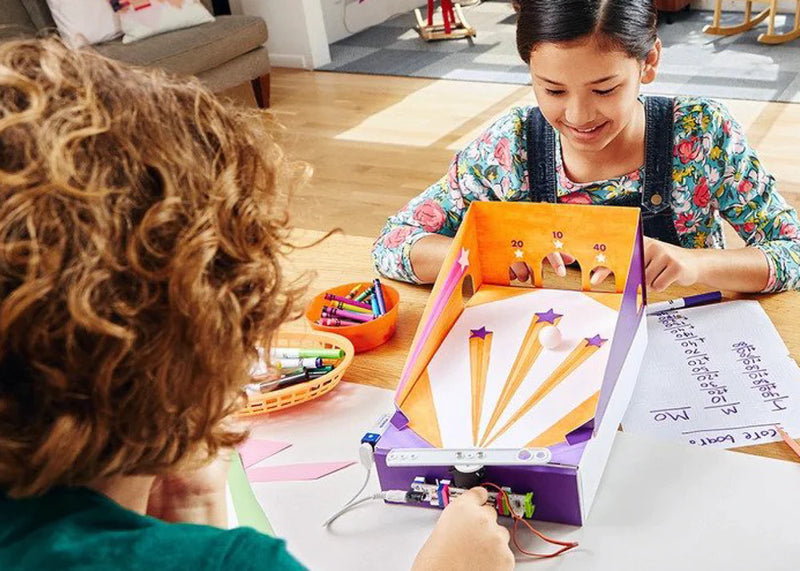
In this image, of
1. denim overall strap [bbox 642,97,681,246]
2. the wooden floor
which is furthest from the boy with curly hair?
the wooden floor

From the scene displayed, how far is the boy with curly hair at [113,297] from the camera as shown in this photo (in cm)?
56

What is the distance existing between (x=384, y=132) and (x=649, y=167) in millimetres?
2716

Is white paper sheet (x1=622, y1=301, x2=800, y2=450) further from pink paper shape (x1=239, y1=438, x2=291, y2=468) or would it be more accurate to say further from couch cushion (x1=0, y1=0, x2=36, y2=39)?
couch cushion (x1=0, y1=0, x2=36, y2=39)

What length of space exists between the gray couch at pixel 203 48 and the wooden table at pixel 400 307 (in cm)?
263

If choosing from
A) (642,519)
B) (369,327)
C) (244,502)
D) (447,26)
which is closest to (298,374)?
(369,327)

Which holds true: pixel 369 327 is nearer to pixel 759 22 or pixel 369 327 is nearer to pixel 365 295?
pixel 365 295

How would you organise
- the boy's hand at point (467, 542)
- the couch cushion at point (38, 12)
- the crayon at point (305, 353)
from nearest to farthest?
the boy's hand at point (467, 542) < the crayon at point (305, 353) < the couch cushion at point (38, 12)

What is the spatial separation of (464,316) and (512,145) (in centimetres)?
44

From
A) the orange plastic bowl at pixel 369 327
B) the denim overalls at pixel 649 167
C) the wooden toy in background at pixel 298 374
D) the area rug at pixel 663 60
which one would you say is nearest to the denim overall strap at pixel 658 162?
the denim overalls at pixel 649 167

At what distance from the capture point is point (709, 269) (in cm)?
128

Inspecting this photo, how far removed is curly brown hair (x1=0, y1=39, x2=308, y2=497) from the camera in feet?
1.83

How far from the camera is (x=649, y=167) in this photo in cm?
151

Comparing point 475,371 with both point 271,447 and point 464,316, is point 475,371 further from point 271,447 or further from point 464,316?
point 271,447

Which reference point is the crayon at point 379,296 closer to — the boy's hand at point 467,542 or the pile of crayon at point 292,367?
the pile of crayon at point 292,367
